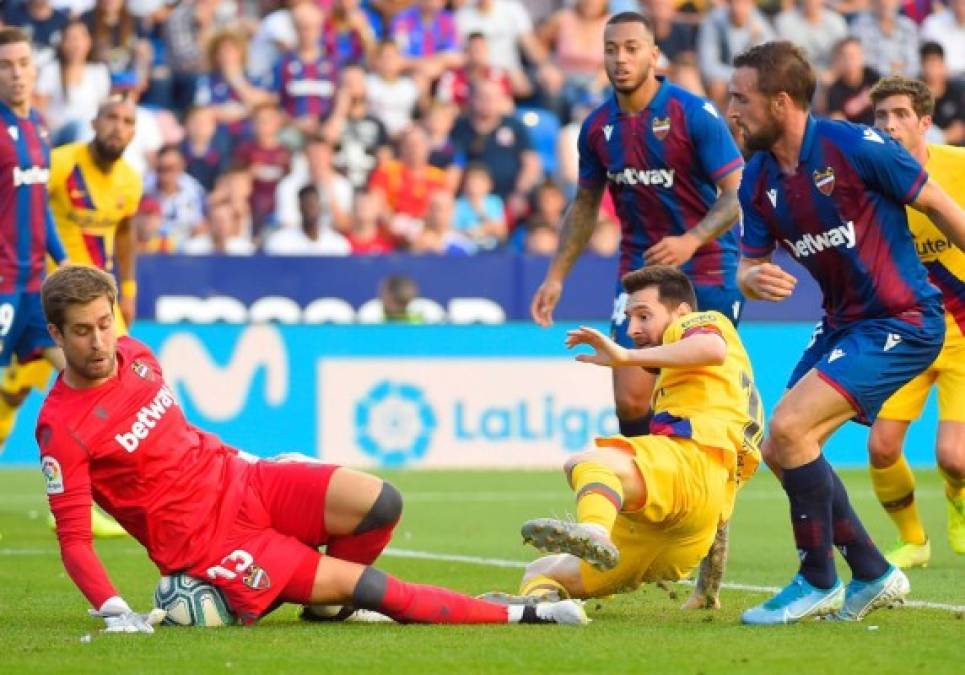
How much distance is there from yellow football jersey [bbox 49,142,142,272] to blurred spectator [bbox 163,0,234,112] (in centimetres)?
834

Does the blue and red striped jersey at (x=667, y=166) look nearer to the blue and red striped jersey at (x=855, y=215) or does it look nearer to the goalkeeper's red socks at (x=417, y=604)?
the blue and red striped jersey at (x=855, y=215)

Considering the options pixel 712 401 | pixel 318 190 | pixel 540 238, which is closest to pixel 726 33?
pixel 540 238

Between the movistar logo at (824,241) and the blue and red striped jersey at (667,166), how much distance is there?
89.0 inches

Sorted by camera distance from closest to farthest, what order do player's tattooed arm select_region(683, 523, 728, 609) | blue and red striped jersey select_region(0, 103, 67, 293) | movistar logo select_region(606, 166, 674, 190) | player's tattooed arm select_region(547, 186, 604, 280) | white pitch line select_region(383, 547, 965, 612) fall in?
1. player's tattooed arm select_region(683, 523, 728, 609)
2. white pitch line select_region(383, 547, 965, 612)
3. movistar logo select_region(606, 166, 674, 190)
4. player's tattooed arm select_region(547, 186, 604, 280)
5. blue and red striped jersey select_region(0, 103, 67, 293)

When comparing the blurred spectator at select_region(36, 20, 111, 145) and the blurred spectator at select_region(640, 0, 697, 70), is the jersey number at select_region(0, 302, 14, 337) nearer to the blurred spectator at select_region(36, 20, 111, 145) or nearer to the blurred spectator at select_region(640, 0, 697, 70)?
the blurred spectator at select_region(36, 20, 111, 145)

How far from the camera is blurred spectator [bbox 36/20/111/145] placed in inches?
758

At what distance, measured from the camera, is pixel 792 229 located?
735 centimetres

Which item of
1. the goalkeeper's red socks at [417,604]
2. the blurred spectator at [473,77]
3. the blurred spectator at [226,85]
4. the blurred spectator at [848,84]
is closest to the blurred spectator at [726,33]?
the blurred spectator at [848,84]

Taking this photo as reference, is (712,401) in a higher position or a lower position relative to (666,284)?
lower

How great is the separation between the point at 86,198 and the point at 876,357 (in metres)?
6.52

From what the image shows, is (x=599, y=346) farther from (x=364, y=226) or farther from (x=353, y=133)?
(x=353, y=133)

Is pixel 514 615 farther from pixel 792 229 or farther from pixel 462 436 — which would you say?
pixel 462 436

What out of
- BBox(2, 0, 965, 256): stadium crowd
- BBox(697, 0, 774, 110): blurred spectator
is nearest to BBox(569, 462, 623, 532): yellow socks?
BBox(2, 0, 965, 256): stadium crowd

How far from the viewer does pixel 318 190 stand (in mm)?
19062
